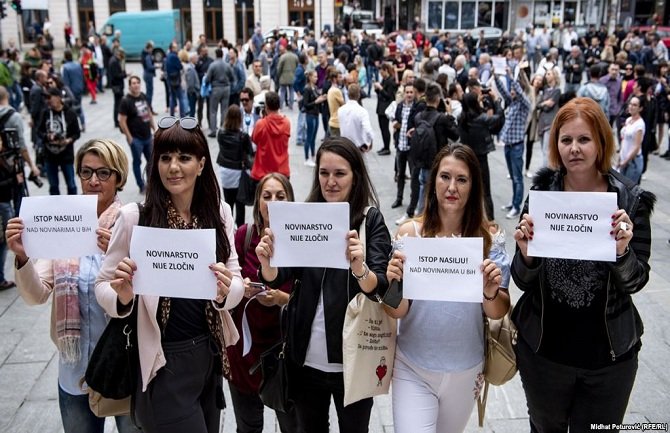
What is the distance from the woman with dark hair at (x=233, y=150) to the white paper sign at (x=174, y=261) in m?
5.00

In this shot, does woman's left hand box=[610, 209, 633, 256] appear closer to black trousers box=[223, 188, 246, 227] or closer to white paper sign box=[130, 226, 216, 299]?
white paper sign box=[130, 226, 216, 299]

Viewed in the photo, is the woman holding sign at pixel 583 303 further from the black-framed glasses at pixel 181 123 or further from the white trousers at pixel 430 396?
the black-framed glasses at pixel 181 123

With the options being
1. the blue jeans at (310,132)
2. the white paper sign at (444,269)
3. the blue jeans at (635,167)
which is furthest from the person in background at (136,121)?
the white paper sign at (444,269)

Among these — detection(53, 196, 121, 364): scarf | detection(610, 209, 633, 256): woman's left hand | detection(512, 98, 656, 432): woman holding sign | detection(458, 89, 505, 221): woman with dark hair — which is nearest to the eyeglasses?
detection(53, 196, 121, 364): scarf

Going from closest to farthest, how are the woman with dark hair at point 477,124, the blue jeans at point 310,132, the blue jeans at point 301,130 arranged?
1. the woman with dark hair at point 477,124
2. the blue jeans at point 310,132
3. the blue jeans at point 301,130

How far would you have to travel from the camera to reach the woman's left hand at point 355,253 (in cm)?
274

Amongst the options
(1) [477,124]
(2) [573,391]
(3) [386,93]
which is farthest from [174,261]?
(3) [386,93]

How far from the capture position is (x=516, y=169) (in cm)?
880

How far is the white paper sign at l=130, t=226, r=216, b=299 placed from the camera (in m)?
2.60

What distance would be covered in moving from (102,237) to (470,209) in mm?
1684

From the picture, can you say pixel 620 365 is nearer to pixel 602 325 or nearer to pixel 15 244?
pixel 602 325

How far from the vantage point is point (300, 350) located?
9.69 ft

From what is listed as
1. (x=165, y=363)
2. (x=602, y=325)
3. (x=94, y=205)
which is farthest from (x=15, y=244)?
(x=602, y=325)

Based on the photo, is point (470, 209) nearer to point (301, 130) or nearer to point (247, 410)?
point (247, 410)
